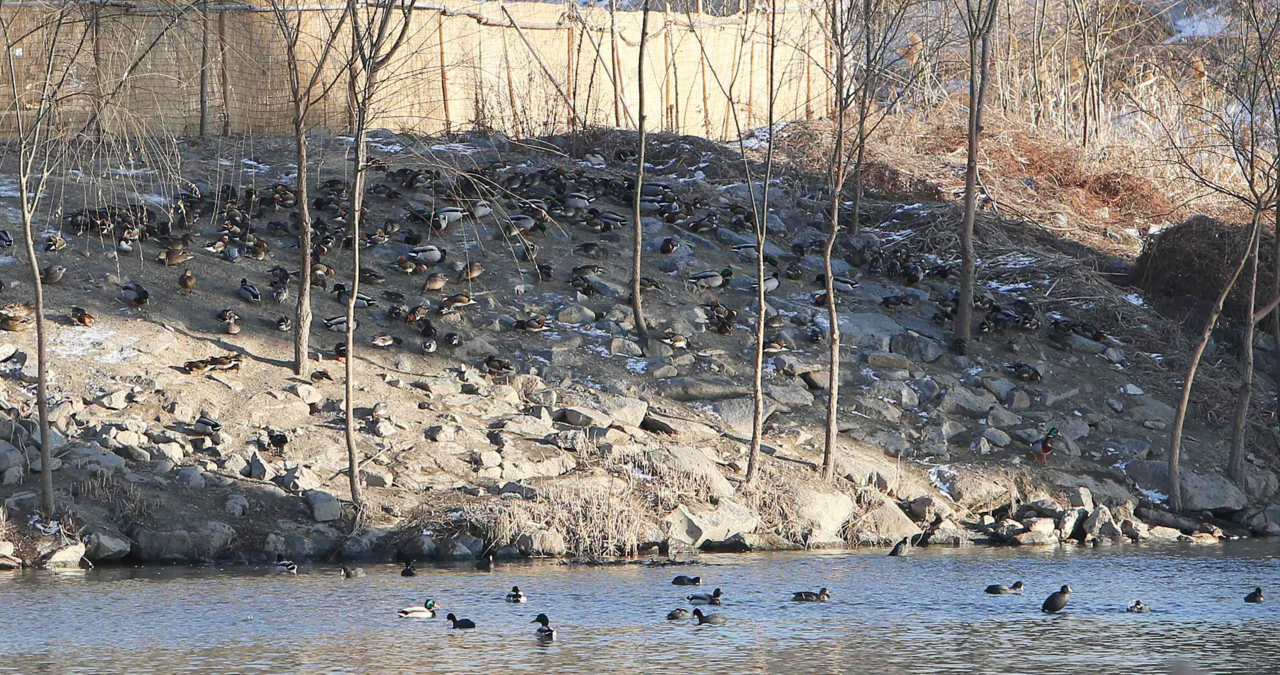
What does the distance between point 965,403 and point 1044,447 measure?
1640mm

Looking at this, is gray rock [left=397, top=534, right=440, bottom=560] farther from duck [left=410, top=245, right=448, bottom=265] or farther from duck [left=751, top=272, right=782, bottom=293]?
duck [left=751, top=272, right=782, bottom=293]

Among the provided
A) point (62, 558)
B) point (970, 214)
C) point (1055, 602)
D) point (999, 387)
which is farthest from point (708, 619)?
point (970, 214)

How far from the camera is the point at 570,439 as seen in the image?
623 inches

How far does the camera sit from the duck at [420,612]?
35.1 feet

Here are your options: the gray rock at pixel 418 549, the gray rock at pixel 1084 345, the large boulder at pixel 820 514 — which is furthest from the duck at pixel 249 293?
the gray rock at pixel 1084 345

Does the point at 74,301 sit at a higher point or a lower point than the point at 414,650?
higher

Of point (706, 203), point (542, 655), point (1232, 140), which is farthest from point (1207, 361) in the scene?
point (542, 655)

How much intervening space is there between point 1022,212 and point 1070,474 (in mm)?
9741

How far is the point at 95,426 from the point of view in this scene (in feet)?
47.7

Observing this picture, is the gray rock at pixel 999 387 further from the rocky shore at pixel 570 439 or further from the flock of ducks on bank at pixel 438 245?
the flock of ducks on bank at pixel 438 245

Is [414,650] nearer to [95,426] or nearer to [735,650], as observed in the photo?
[735,650]

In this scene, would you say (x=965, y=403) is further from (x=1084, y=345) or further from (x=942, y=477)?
(x=1084, y=345)

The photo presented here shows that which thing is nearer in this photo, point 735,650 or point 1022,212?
point 735,650

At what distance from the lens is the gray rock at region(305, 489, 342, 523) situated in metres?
13.9
